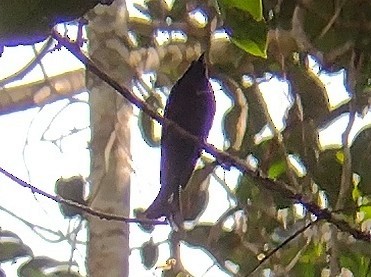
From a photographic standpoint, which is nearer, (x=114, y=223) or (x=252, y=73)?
(x=114, y=223)

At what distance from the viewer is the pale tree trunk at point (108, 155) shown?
112 cm

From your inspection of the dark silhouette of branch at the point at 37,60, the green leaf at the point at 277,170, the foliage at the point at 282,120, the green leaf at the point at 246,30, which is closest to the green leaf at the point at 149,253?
the foliage at the point at 282,120

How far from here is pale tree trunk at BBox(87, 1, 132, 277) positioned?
1125 millimetres

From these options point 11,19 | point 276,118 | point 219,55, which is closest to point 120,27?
point 219,55

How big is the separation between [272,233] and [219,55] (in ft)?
1.06

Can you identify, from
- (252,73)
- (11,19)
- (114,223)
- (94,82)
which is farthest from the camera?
(252,73)

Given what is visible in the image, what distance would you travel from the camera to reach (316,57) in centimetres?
137

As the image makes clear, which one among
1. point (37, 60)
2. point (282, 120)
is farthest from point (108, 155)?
point (37, 60)

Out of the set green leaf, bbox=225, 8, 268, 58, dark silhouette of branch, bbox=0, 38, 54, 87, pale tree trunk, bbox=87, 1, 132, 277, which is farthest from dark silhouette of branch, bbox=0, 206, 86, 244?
green leaf, bbox=225, 8, 268, 58

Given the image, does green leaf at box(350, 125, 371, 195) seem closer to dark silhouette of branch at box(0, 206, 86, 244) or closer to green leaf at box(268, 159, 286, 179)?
green leaf at box(268, 159, 286, 179)

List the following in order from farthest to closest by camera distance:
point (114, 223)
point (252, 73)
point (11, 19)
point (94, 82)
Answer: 1. point (252, 73)
2. point (94, 82)
3. point (114, 223)
4. point (11, 19)

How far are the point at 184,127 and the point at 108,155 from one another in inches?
8.0

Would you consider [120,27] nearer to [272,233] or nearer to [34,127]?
[34,127]

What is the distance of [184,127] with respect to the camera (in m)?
1.04
